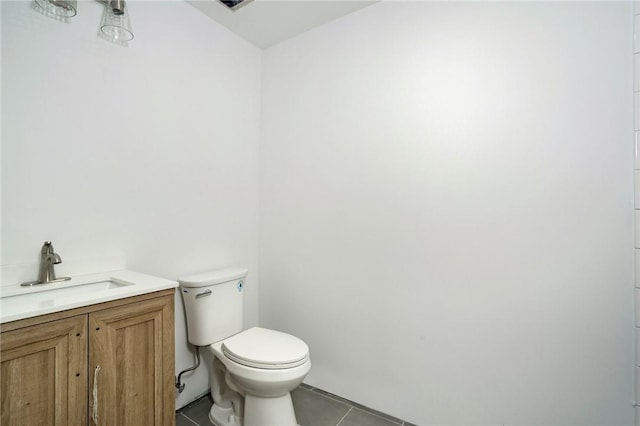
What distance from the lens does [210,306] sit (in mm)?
1646

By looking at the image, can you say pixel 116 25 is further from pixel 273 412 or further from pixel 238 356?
pixel 273 412

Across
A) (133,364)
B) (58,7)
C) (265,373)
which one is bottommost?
(265,373)

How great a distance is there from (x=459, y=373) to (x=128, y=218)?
1.84 meters

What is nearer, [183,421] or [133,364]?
[133,364]

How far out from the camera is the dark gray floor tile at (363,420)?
5.28ft

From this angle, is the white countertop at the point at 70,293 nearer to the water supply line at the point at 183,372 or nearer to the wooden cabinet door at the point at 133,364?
the wooden cabinet door at the point at 133,364

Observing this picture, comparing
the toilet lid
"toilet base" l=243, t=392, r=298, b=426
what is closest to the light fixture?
the toilet lid

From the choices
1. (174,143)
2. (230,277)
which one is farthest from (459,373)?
(174,143)

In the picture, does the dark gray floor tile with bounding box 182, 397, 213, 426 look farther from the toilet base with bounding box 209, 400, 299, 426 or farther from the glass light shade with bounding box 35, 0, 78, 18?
the glass light shade with bounding box 35, 0, 78, 18

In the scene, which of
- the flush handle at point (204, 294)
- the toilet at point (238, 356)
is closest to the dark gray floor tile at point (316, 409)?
Result: the toilet at point (238, 356)

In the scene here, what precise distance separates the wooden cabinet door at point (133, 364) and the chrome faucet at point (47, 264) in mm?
399

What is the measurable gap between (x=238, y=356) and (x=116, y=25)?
1.64 m

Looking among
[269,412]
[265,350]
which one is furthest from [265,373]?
[269,412]

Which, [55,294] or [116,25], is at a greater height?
[116,25]
